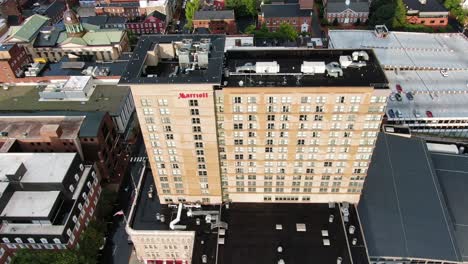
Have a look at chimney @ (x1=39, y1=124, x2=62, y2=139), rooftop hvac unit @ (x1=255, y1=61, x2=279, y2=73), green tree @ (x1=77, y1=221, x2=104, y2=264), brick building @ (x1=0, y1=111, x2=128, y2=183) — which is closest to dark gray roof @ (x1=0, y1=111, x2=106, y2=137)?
brick building @ (x1=0, y1=111, x2=128, y2=183)

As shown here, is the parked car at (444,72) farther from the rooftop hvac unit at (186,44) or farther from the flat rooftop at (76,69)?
the flat rooftop at (76,69)

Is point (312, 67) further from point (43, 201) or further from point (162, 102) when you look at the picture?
point (43, 201)

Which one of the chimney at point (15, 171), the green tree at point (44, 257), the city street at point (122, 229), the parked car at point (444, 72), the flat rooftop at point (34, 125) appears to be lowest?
the city street at point (122, 229)

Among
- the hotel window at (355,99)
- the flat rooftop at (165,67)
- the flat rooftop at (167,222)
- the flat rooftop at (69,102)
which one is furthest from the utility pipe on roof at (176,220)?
the flat rooftop at (69,102)

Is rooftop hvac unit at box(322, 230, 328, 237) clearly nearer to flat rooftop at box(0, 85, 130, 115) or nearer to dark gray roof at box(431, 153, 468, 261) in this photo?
dark gray roof at box(431, 153, 468, 261)

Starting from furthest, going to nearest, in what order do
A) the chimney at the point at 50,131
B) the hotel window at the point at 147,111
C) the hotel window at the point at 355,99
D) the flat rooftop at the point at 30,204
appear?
1. the chimney at the point at 50,131
2. the flat rooftop at the point at 30,204
3. the hotel window at the point at 147,111
4. the hotel window at the point at 355,99

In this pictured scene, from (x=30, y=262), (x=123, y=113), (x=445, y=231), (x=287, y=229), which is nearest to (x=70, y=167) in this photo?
(x=30, y=262)

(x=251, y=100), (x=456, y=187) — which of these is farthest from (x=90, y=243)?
(x=456, y=187)
